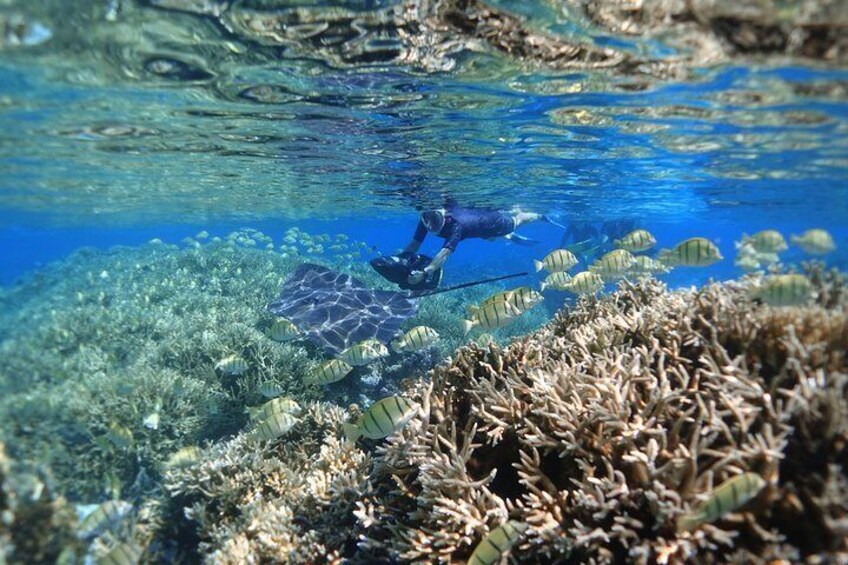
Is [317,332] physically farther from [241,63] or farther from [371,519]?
[371,519]

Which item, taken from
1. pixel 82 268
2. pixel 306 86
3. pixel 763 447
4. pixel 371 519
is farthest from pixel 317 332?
pixel 82 268

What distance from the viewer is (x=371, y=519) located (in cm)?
502

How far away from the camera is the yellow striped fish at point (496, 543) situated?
358cm

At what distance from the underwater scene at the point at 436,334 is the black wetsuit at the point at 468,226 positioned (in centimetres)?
14

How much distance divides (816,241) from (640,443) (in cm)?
480

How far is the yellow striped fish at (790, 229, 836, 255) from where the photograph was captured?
6.54 m

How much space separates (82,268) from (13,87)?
63.9 ft

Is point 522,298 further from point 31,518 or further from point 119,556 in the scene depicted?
point 31,518

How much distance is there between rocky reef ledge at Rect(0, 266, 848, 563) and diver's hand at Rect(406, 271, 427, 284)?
606 cm

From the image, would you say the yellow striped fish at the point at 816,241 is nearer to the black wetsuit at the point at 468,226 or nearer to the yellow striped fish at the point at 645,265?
the yellow striped fish at the point at 645,265

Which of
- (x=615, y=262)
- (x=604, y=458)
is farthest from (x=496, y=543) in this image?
(x=615, y=262)

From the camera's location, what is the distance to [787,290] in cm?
435

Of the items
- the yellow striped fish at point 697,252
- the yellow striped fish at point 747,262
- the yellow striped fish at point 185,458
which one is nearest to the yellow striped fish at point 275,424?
the yellow striped fish at point 185,458

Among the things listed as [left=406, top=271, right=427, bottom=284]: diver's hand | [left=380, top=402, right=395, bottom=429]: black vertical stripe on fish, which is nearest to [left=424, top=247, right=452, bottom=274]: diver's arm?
[left=406, top=271, right=427, bottom=284]: diver's hand
